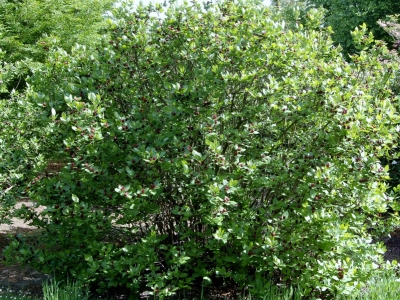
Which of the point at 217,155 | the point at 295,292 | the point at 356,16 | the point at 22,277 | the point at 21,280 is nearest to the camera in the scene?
the point at 217,155

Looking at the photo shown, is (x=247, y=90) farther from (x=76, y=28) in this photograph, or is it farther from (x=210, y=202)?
(x=76, y=28)

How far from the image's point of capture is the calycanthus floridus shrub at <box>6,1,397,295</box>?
13.3 feet

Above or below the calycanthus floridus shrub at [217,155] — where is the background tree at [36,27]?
above

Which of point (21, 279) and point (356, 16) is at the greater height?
point (356, 16)

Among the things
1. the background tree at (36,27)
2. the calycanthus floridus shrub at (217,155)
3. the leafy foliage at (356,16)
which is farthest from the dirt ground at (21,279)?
the leafy foliage at (356,16)

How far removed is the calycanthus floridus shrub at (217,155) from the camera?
4.05 metres

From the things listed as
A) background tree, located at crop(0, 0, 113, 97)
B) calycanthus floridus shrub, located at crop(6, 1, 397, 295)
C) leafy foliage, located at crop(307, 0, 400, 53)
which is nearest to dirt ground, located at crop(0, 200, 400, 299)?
calycanthus floridus shrub, located at crop(6, 1, 397, 295)

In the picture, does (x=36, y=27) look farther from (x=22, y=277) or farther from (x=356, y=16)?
(x=356, y=16)

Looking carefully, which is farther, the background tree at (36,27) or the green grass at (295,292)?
the background tree at (36,27)

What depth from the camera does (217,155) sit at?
12.8ft

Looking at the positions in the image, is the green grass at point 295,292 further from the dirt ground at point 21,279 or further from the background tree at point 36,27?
the background tree at point 36,27

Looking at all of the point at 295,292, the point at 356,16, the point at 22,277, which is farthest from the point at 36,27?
the point at 356,16

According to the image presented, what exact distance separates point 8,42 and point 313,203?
725cm

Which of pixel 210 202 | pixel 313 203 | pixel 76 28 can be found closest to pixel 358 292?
pixel 313 203
